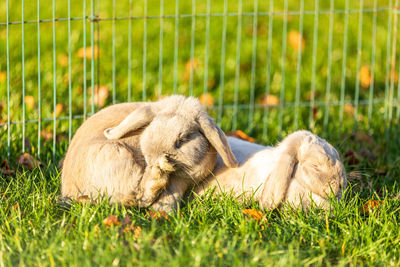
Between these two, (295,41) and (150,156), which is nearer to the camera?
(150,156)

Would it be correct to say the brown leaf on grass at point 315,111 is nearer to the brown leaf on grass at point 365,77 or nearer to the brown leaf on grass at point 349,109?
the brown leaf on grass at point 349,109

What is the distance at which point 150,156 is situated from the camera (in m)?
3.00

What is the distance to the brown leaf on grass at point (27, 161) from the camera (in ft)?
12.4

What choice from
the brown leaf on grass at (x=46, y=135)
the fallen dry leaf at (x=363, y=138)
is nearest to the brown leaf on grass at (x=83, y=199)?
the brown leaf on grass at (x=46, y=135)

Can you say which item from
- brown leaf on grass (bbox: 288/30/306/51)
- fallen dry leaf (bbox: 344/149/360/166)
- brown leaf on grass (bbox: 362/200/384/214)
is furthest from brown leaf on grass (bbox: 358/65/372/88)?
brown leaf on grass (bbox: 362/200/384/214)

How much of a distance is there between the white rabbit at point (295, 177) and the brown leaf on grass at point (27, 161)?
1172 millimetres

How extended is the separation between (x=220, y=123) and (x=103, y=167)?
1777mm

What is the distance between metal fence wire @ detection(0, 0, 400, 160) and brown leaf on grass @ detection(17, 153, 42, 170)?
105 mm

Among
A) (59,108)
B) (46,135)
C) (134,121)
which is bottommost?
(46,135)

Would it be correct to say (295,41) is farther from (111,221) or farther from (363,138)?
(111,221)

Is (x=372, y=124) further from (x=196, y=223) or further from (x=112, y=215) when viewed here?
(x=112, y=215)

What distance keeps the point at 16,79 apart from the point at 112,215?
2.65 meters

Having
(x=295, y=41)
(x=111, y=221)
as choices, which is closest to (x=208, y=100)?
(x=295, y=41)

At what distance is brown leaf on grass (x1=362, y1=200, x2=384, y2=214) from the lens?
3.13 meters
